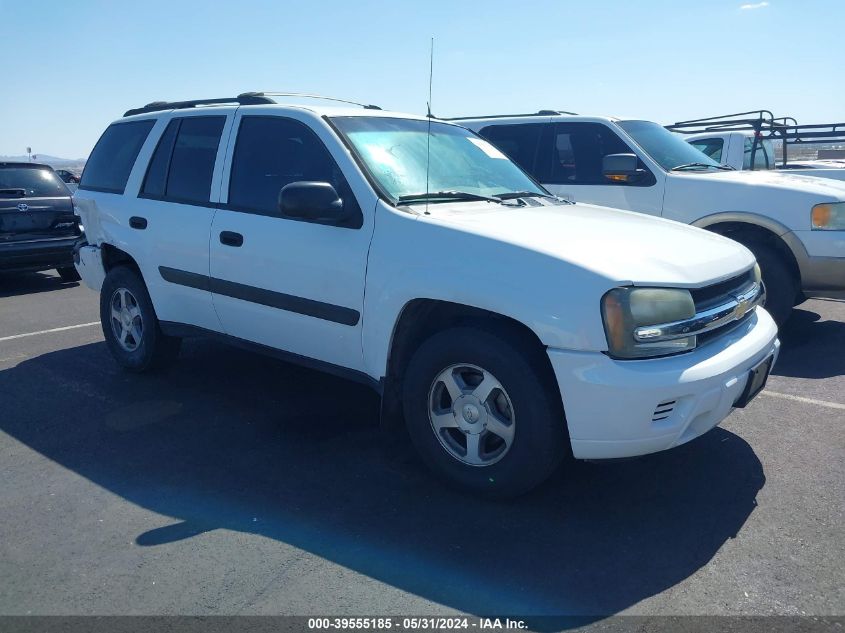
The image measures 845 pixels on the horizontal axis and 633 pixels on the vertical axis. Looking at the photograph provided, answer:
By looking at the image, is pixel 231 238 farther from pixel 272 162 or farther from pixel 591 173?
pixel 591 173

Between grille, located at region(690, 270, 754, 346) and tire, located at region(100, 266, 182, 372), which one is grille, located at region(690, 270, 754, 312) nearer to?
grille, located at region(690, 270, 754, 346)

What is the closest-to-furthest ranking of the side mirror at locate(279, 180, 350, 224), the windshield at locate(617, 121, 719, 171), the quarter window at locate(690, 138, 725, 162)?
the side mirror at locate(279, 180, 350, 224), the windshield at locate(617, 121, 719, 171), the quarter window at locate(690, 138, 725, 162)

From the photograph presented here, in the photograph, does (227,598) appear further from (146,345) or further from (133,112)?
(133,112)

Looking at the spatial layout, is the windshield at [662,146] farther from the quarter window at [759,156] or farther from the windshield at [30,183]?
the windshield at [30,183]

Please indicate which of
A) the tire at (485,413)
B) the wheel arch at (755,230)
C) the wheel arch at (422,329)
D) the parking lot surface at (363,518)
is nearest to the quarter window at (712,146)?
the wheel arch at (755,230)

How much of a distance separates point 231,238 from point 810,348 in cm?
471

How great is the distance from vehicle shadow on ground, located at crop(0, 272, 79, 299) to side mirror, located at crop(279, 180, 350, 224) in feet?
23.9

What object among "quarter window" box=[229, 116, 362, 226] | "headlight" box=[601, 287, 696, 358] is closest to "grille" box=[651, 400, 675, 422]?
"headlight" box=[601, 287, 696, 358]

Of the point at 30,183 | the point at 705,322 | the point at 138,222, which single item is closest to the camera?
the point at 705,322

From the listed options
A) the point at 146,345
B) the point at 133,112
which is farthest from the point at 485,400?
the point at 133,112

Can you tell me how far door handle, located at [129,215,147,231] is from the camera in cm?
549

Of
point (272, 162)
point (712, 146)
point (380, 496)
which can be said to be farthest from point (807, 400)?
point (712, 146)

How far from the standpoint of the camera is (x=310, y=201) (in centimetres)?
405

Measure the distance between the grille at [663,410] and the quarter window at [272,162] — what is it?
6.86ft
